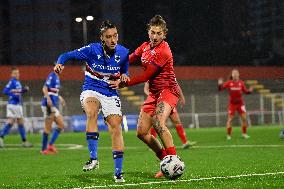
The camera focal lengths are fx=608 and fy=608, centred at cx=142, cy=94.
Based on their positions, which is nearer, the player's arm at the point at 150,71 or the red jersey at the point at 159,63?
the player's arm at the point at 150,71

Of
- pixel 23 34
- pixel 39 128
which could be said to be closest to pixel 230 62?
pixel 23 34

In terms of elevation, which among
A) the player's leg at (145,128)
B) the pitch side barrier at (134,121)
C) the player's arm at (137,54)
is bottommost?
the pitch side barrier at (134,121)

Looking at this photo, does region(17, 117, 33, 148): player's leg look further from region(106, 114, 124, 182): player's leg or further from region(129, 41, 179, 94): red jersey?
region(106, 114, 124, 182): player's leg

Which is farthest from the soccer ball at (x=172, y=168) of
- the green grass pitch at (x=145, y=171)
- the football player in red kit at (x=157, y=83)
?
the football player in red kit at (x=157, y=83)

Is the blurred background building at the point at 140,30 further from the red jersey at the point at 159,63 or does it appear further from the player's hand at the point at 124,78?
the player's hand at the point at 124,78

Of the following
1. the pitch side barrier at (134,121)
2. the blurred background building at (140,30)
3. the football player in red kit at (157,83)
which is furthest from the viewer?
the blurred background building at (140,30)

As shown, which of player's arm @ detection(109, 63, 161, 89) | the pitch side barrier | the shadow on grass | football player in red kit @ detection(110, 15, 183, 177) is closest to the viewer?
player's arm @ detection(109, 63, 161, 89)

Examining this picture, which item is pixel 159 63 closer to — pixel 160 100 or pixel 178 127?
pixel 160 100

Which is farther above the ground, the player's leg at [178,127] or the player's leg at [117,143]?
the player's leg at [117,143]

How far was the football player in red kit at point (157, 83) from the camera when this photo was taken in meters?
9.42

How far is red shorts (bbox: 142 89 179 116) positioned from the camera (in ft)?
32.1

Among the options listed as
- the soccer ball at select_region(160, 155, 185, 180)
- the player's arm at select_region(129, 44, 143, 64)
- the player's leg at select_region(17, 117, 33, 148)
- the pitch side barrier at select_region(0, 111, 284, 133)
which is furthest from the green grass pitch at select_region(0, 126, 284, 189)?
the pitch side barrier at select_region(0, 111, 284, 133)

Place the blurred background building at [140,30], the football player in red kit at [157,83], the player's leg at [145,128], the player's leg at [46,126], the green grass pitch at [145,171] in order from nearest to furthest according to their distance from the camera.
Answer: the green grass pitch at [145,171] < the football player in red kit at [157,83] < the player's leg at [145,128] < the player's leg at [46,126] < the blurred background building at [140,30]

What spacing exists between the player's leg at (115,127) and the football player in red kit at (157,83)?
1.73ft
